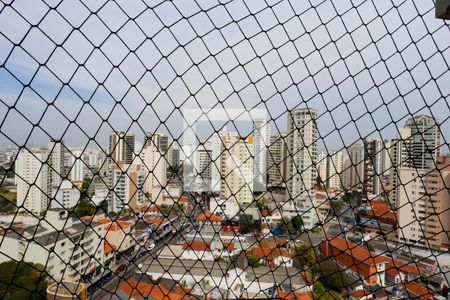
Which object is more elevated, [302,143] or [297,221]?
[302,143]

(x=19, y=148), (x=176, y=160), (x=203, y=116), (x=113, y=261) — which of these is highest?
(x=176, y=160)

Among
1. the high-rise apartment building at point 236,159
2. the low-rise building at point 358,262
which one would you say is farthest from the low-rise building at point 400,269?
the high-rise apartment building at point 236,159

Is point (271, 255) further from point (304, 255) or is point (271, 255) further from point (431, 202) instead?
point (431, 202)

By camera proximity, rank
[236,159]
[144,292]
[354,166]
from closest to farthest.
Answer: [354,166] < [144,292] < [236,159]

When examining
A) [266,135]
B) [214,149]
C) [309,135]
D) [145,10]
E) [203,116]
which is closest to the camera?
[145,10]

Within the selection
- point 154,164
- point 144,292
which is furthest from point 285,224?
point 144,292

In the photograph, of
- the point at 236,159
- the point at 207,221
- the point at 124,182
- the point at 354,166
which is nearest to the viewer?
the point at 354,166

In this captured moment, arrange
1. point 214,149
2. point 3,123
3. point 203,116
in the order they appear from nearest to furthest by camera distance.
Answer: point 3,123, point 203,116, point 214,149

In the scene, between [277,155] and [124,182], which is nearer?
[277,155]

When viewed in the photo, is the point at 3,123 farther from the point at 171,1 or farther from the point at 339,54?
the point at 339,54

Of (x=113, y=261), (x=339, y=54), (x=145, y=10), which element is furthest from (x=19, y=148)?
(x=339, y=54)

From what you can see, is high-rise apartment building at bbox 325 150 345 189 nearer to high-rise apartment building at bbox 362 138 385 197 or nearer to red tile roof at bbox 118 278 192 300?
high-rise apartment building at bbox 362 138 385 197
